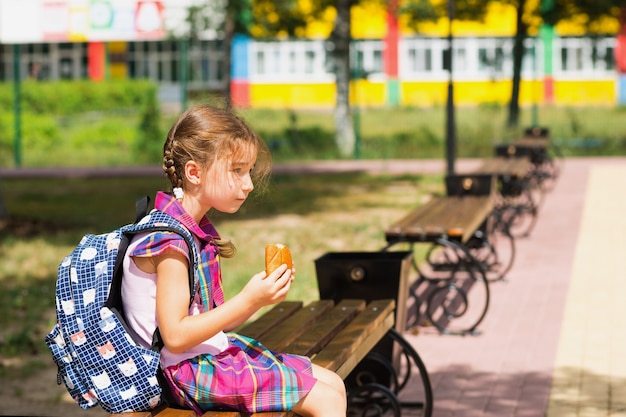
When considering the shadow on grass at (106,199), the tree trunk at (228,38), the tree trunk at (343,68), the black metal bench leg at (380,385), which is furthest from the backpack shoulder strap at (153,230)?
the tree trunk at (228,38)

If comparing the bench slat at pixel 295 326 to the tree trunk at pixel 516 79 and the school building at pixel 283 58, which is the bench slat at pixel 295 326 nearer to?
the tree trunk at pixel 516 79

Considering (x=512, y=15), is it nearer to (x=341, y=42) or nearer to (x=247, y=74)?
(x=247, y=74)

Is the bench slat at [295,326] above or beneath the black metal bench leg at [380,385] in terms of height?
above

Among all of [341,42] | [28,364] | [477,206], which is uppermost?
[341,42]

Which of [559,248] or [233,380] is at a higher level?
[233,380]

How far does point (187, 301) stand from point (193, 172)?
40 cm

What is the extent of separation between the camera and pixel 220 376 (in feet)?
11.8

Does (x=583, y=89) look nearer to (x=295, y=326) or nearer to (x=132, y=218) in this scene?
(x=132, y=218)

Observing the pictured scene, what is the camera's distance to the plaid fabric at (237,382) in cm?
360

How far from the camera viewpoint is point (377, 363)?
573 centimetres

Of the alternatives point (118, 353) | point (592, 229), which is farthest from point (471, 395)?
point (592, 229)

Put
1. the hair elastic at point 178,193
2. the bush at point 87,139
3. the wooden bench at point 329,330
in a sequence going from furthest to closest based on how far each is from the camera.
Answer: the bush at point 87,139
the wooden bench at point 329,330
the hair elastic at point 178,193

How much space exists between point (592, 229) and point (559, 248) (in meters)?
1.55

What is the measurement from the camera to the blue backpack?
3506 mm
